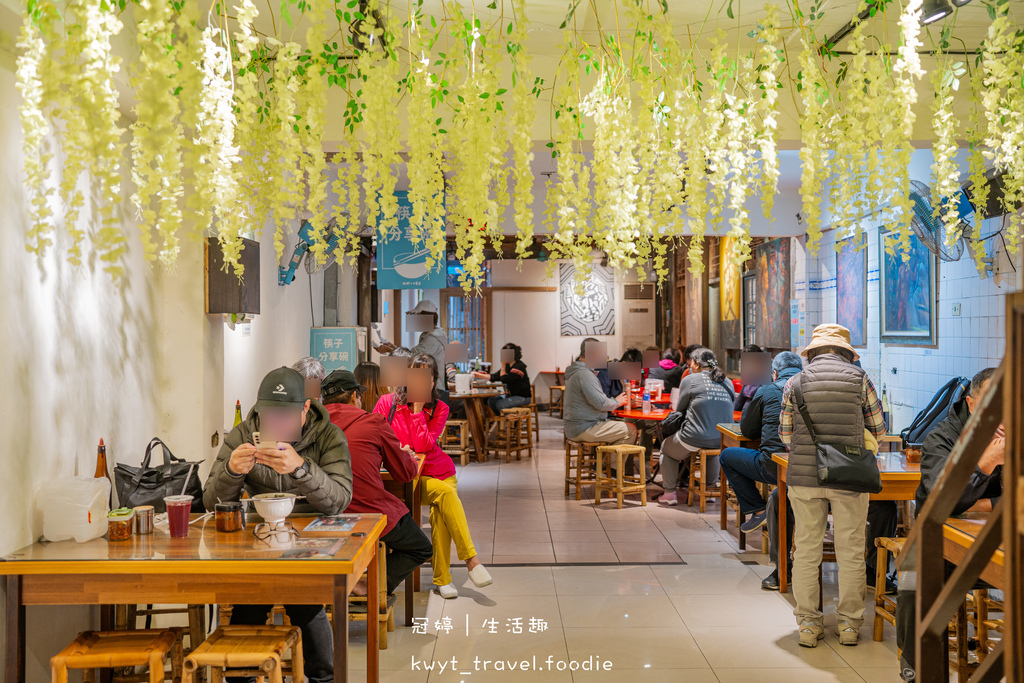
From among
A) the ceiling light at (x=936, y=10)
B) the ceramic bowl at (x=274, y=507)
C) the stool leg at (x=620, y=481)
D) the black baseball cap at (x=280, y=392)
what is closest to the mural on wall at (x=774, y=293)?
the stool leg at (x=620, y=481)

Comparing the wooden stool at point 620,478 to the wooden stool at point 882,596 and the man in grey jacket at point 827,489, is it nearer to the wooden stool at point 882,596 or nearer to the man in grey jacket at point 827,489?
the man in grey jacket at point 827,489

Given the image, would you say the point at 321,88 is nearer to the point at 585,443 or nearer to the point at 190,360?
the point at 190,360

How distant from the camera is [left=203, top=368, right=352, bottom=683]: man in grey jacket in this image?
3041 millimetres

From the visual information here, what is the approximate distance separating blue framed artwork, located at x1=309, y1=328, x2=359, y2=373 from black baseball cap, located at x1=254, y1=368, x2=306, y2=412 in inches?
190

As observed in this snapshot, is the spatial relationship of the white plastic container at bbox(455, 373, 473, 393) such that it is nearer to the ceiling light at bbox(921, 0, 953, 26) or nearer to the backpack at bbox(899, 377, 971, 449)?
the backpack at bbox(899, 377, 971, 449)

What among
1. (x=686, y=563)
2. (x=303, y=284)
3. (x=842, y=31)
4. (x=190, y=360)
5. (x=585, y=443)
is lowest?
(x=686, y=563)

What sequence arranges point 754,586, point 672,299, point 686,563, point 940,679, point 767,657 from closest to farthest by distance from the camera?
point 940,679, point 767,657, point 754,586, point 686,563, point 672,299

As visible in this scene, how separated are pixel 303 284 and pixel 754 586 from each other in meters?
5.32

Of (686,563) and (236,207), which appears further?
(686,563)

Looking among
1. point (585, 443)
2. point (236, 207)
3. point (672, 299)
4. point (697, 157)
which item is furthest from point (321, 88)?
point (672, 299)

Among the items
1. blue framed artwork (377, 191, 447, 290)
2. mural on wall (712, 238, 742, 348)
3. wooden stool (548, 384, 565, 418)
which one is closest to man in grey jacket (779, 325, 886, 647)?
blue framed artwork (377, 191, 447, 290)

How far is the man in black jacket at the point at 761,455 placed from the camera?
502cm

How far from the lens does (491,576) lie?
16.1ft

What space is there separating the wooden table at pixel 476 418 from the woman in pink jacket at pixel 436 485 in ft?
15.5
